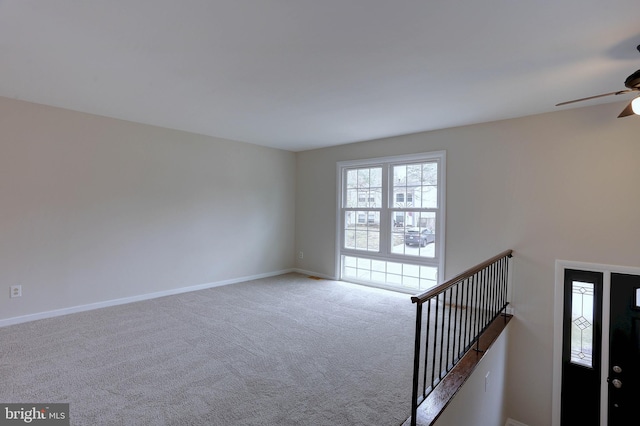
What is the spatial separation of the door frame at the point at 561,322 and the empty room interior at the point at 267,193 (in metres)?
0.02

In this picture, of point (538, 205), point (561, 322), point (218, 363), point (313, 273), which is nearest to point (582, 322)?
point (561, 322)

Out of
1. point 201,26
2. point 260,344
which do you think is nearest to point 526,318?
point 260,344

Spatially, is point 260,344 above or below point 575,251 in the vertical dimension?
below

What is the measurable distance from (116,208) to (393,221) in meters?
3.93

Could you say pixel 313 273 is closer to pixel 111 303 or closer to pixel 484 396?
pixel 111 303

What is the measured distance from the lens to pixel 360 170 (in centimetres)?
533

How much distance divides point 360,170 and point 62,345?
442 centimetres

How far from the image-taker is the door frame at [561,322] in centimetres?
311

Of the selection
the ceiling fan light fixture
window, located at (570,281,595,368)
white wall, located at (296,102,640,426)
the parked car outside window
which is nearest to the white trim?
the parked car outside window

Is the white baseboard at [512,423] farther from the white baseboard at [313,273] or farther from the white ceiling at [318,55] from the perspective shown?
the white ceiling at [318,55]

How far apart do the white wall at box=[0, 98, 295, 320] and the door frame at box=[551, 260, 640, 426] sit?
4343 mm

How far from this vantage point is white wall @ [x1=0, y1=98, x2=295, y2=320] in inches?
134

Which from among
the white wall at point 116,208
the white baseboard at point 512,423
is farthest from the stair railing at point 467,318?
the white wall at point 116,208

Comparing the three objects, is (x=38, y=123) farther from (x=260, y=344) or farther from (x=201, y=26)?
(x=260, y=344)
